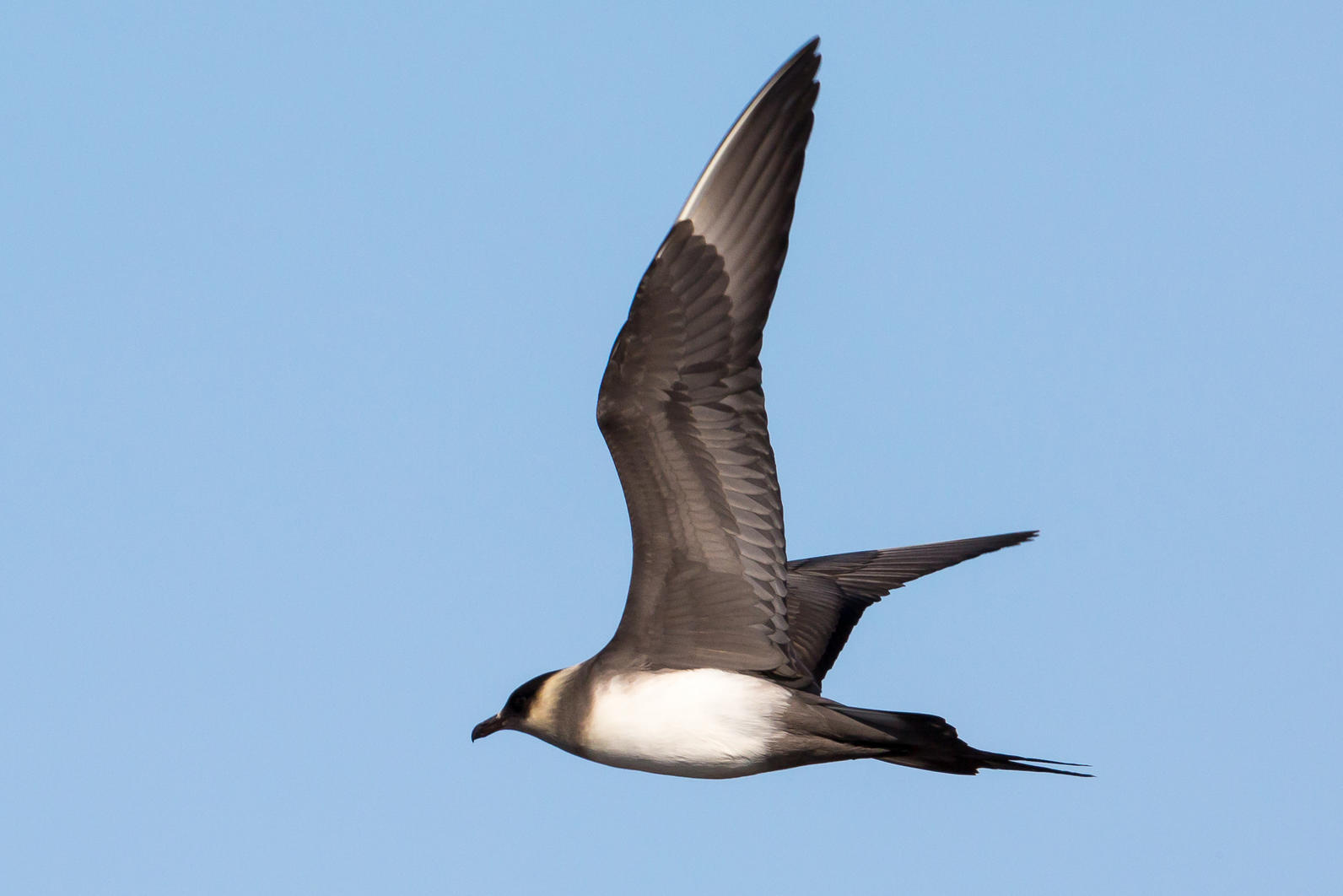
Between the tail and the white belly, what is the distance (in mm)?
368

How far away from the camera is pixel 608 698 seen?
755 centimetres

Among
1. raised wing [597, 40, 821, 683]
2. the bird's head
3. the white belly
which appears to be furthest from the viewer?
the bird's head

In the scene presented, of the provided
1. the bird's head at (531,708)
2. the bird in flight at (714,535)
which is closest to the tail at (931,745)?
the bird in flight at (714,535)

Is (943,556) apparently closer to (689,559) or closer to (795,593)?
(795,593)

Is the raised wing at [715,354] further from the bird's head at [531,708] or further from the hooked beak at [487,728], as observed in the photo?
the hooked beak at [487,728]

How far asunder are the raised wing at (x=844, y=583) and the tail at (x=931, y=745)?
25.2 inches

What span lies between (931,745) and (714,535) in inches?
50.7

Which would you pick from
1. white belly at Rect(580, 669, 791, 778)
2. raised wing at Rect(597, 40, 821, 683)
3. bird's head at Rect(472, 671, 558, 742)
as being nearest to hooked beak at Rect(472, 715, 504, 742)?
bird's head at Rect(472, 671, 558, 742)

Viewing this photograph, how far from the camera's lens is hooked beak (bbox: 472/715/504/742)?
825 centimetres

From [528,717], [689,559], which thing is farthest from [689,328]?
[528,717]

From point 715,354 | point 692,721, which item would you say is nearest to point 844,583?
point 692,721

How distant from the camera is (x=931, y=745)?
7.15 meters

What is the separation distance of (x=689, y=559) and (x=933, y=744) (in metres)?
1.31

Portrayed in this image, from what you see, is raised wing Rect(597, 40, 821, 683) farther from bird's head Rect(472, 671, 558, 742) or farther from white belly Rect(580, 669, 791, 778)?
bird's head Rect(472, 671, 558, 742)
